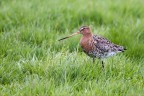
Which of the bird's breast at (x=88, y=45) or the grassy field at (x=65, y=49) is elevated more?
the bird's breast at (x=88, y=45)

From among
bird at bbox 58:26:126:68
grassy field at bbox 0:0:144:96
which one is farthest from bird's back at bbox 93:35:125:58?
grassy field at bbox 0:0:144:96

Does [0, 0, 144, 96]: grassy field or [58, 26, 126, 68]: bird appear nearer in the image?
[0, 0, 144, 96]: grassy field

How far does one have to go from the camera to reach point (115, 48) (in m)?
6.66

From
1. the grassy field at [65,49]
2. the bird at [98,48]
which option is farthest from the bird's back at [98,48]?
the grassy field at [65,49]

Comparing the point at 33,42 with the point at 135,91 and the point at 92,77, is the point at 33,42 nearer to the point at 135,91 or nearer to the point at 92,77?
the point at 92,77

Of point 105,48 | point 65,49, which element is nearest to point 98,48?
point 105,48

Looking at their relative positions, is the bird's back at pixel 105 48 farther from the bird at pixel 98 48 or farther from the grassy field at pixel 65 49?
the grassy field at pixel 65 49

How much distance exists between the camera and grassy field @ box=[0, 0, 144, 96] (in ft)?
18.5

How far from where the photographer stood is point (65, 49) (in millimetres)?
7023

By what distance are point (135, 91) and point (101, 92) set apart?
1.47 ft

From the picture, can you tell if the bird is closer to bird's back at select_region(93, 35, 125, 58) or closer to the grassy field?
bird's back at select_region(93, 35, 125, 58)

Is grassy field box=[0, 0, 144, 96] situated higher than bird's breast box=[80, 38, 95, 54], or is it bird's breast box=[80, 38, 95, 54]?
bird's breast box=[80, 38, 95, 54]

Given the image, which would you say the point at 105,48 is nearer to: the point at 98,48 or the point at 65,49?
the point at 98,48

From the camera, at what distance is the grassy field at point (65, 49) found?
565cm
